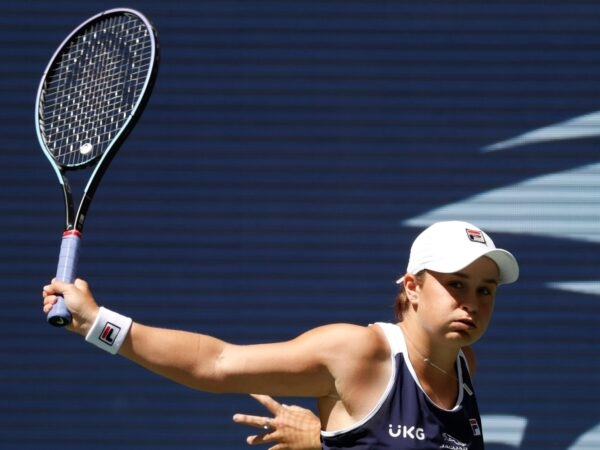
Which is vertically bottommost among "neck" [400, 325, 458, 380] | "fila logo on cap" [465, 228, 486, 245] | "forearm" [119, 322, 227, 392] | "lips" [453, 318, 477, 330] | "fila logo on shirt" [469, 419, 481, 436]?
"fila logo on shirt" [469, 419, 481, 436]

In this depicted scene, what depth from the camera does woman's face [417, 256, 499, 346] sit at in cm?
336

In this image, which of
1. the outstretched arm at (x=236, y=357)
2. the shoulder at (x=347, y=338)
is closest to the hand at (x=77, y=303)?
the outstretched arm at (x=236, y=357)

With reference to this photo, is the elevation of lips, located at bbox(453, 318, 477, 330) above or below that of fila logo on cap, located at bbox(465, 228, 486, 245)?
below

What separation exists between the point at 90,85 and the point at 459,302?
5.22 feet

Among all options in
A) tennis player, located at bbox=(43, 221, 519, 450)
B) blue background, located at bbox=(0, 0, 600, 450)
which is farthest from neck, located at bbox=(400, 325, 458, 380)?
blue background, located at bbox=(0, 0, 600, 450)

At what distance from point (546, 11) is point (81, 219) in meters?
2.98

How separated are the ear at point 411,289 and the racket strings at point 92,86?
1.14m

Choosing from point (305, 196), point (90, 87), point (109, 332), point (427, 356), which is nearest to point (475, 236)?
point (427, 356)

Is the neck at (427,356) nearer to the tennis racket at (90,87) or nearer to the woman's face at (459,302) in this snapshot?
the woman's face at (459,302)

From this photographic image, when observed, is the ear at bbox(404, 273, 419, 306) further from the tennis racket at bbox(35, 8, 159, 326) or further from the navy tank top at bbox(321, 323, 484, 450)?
the tennis racket at bbox(35, 8, 159, 326)

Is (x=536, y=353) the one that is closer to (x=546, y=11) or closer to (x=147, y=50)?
(x=546, y=11)

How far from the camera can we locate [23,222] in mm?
5824

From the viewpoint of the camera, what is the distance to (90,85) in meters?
4.31

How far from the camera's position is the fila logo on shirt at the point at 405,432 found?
327cm
